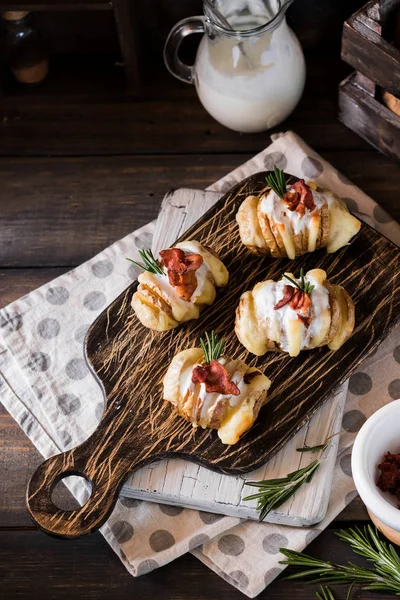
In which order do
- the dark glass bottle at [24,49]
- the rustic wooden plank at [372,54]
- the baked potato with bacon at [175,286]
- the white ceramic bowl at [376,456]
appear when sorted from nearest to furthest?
the white ceramic bowl at [376,456] < the baked potato with bacon at [175,286] < the rustic wooden plank at [372,54] < the dark glass bottle at [24,49]

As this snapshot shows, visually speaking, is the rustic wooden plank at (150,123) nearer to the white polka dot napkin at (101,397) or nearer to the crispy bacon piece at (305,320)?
the white polka dot napkin at (101,397)

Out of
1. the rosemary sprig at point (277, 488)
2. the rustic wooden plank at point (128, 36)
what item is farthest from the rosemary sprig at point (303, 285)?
the rustic wooden plank at point (128, 36)

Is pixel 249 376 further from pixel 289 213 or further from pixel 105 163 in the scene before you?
pixel 105 163

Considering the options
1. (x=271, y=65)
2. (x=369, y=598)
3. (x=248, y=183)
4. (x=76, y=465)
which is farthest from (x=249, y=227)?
(x=369, y=598)

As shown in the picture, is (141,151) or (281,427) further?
(141,151)

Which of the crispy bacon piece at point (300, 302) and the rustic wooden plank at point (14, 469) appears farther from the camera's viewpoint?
the rustic wooden plank at point (14, 469)

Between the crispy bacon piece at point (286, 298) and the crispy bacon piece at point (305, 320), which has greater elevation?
the crispy bacon piece at point (286, 298)

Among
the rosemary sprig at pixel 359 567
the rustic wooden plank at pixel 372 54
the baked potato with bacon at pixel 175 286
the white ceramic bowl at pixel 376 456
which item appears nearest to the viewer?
the white ceramic bowl at pixel 376 456

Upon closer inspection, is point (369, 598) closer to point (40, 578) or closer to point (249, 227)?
point (40, 578)
